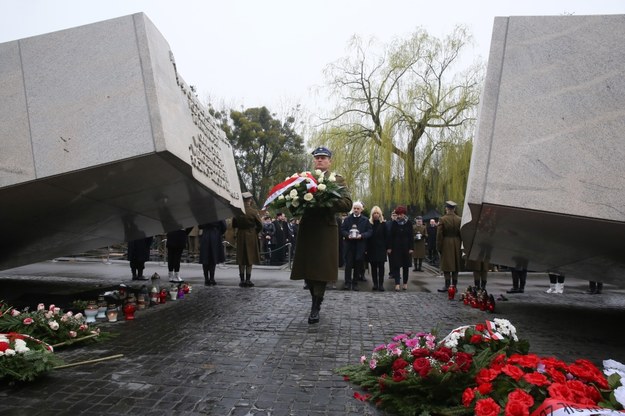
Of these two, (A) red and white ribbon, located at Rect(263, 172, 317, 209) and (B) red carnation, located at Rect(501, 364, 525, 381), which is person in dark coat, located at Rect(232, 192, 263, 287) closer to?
(A) red and white ribbon, located at Rect(263, 172, 317, 209)

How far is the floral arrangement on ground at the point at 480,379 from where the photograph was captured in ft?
8.28

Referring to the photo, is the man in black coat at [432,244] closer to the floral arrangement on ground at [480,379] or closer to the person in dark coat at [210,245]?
the person in dark coat at [210,245]

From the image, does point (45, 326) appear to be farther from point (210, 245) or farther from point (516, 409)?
point (210, 245)

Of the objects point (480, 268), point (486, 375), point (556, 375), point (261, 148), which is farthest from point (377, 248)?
point (261, 148)

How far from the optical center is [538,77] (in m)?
4.96

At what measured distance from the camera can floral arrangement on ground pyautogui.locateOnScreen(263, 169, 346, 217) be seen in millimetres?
5691

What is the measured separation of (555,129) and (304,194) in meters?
2.81

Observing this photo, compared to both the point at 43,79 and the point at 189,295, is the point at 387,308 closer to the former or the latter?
the point at 189,295

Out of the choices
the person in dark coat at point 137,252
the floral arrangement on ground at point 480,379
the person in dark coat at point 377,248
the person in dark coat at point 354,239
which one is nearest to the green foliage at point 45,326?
the floral arrangement on ground at point 480,379

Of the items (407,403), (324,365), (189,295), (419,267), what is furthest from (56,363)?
(419,267)

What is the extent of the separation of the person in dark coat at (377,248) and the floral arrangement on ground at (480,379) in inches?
257

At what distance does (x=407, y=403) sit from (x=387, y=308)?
4304mm

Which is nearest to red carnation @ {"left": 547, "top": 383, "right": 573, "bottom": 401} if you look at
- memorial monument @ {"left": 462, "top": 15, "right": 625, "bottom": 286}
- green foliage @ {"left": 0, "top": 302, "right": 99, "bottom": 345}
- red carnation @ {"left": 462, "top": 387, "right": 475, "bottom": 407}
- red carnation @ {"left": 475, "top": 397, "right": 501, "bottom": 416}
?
red carnation @ {"left": 475, "top": 397, "right": 501, "bottom": 416}

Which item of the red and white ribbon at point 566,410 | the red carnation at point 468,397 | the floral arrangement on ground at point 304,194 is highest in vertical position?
the floral arrangement on ground at point 304,194
